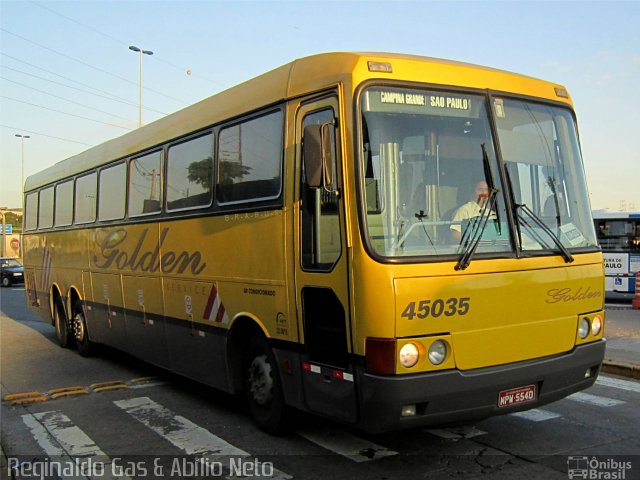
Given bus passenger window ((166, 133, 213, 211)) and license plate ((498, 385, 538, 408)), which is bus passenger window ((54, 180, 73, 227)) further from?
license plate ((498, 385, 538, 408))

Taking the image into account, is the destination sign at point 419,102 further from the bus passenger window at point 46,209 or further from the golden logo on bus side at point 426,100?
the bus passenger window at point 46,209

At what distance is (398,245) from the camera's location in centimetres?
465

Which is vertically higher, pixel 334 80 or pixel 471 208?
pixel 334 80

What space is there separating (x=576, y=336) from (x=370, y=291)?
2.05m

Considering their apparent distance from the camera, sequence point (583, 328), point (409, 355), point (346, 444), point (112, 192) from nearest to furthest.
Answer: point (409, 355)
point (583, 328)
point (346, 444)
point (112, 192)

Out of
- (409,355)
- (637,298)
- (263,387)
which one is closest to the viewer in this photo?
(409,355)

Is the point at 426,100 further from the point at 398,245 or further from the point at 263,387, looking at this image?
the point at 263,387

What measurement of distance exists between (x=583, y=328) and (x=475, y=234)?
147cm

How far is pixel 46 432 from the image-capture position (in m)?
6.67

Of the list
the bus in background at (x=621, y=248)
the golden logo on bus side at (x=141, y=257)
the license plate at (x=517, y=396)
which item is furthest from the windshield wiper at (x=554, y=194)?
the bus in background at (x=621, y=248)

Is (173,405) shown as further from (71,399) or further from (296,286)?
(296,286)

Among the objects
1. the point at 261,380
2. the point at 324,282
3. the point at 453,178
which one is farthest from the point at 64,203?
the point at 453,178

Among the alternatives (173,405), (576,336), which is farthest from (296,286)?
(173,405)

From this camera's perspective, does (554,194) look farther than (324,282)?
Yes
